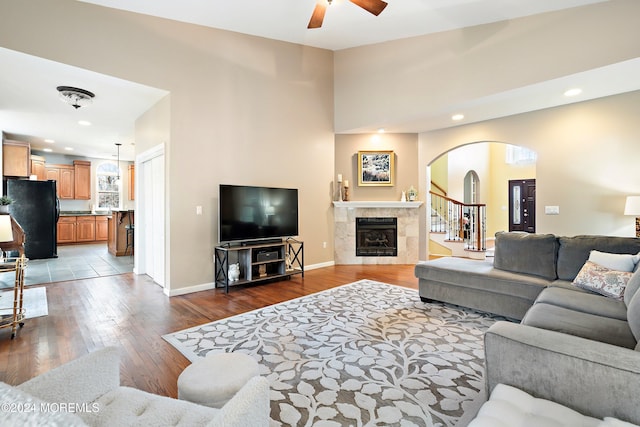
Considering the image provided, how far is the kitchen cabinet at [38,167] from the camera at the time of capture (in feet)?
27.9

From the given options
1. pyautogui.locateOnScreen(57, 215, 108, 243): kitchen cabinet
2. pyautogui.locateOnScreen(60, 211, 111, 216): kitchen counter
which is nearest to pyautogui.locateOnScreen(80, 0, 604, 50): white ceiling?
pyautogui.locateOnScreen(60, 211, 111, 216): kitchen counter

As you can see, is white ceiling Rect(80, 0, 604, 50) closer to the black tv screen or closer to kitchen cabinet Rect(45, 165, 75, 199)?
the black tv screen

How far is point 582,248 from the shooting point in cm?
313

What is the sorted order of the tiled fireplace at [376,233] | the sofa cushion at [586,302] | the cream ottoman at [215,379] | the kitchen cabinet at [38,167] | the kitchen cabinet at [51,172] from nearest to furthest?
the cream ottoman at [215,379], the sofa cushion at [586,302], the tiled fireplace at [376,233], the kitchen cabinet at [38,167], the kitchen cabinet at [51,172]

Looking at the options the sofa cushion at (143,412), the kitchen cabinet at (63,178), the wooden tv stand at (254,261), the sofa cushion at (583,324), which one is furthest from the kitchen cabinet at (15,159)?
the sofa cushion at (583,324)

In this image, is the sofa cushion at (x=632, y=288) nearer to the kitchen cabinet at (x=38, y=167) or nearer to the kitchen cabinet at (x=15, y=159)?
the kitchen cabinet at (x=15, y=159)

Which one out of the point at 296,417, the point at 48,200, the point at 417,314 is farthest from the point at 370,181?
the point at 48,200

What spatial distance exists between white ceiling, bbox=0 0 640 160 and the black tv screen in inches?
69.0

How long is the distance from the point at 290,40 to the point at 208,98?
6.61 ft

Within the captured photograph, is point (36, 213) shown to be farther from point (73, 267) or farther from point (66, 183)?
point (66, 183)

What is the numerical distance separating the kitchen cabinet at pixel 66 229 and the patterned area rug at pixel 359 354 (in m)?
8.79

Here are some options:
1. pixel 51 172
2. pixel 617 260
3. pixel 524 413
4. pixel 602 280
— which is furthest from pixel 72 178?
pixel 617 260

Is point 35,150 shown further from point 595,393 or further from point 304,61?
point 595,393

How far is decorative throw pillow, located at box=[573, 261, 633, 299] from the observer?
8.38ft
